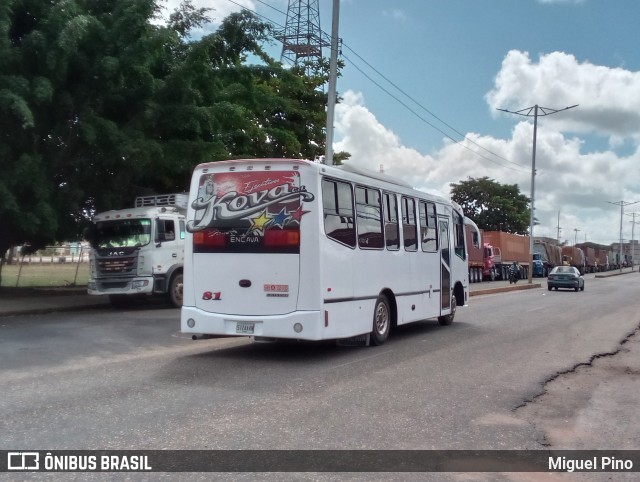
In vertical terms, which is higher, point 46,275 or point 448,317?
point 46,275

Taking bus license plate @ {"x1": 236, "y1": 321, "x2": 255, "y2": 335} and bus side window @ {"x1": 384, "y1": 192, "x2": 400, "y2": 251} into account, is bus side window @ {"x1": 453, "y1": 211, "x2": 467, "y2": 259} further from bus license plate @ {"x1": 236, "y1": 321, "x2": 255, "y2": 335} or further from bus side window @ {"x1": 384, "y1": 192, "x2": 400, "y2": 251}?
bus license plate @ {"x1": 236, "y1": 321, "x2": 255, "y2": 335}

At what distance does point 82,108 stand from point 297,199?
10425mm

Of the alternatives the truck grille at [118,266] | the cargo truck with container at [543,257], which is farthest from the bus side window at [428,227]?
the cargo truck with container at [543,257]

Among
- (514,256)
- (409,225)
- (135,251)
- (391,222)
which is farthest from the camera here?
(514,256)

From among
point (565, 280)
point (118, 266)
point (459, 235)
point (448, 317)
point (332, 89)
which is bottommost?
point (448, 317)

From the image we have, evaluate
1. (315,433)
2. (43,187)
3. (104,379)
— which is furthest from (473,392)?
(43,187)

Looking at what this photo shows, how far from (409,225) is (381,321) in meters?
2.15

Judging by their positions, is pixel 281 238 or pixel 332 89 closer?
pixel 281 238

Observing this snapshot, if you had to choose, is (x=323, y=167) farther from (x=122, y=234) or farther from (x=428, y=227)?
(x=122, y=234)

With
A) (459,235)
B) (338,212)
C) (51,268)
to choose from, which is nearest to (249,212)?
(338,212)

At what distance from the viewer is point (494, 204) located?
77.4 meters

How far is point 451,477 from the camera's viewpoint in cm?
564

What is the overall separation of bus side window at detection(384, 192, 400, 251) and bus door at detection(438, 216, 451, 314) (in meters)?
2.71

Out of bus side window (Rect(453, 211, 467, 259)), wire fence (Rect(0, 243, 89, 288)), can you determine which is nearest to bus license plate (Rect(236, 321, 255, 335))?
bus side window (Rect(453, 211, 467, 259))
